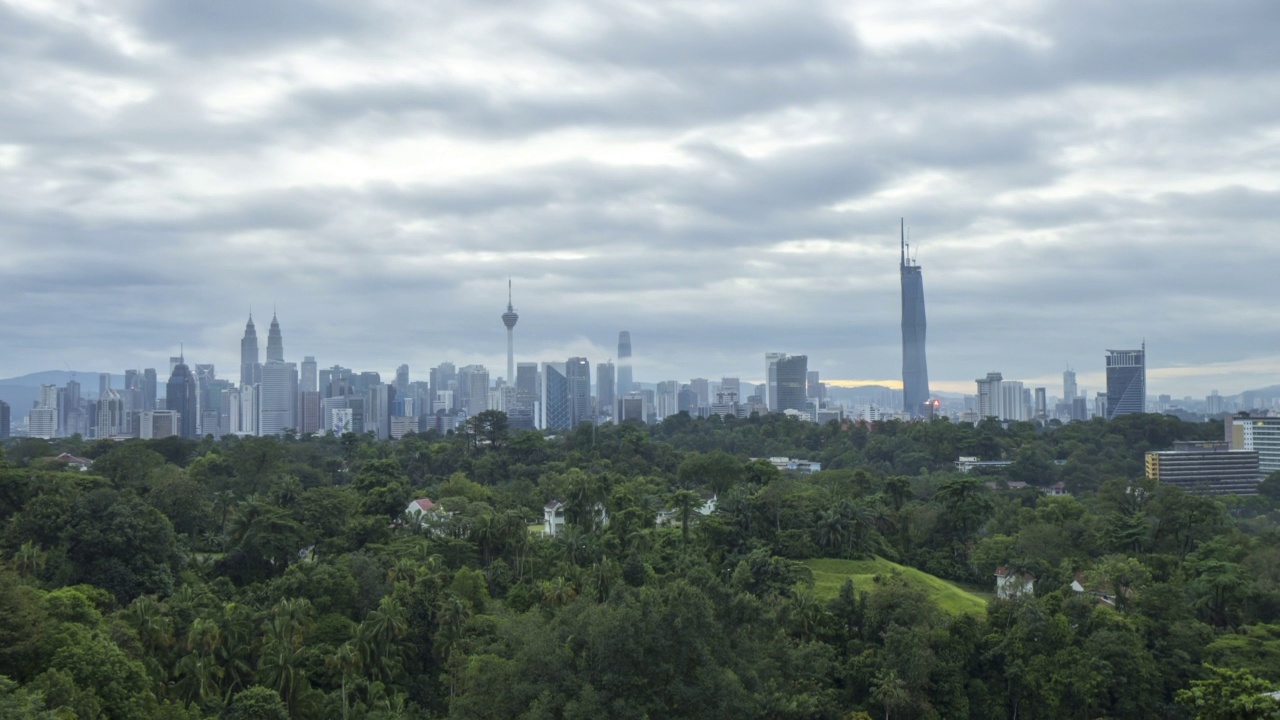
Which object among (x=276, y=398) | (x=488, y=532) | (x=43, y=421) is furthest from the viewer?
(x=276, y=398)

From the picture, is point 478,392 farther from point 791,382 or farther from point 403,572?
point 403,572

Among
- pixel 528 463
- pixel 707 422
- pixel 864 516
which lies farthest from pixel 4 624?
pixel 707 422

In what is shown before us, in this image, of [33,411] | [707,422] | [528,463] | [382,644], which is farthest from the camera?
[33,411]

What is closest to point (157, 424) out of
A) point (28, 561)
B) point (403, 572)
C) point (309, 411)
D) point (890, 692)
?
point (309, 411)

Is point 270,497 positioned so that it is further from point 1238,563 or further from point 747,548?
point 1238,563

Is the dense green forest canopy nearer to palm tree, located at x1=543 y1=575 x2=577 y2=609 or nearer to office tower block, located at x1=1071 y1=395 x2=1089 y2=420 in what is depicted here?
palm tree, located at x1=543 y1=575 x2=577 y2=609

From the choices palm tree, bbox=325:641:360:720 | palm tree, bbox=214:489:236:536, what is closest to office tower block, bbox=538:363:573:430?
palm tree, bbox=214:489:236:536
